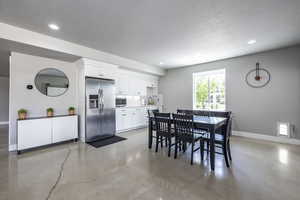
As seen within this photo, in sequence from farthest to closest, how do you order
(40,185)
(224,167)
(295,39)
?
(295,39) → (224,167) → (40,185)

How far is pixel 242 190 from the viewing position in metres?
1.81

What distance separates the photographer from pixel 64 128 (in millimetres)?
3695

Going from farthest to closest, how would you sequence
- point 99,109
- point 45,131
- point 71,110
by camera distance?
point 99,109 → point 71,110 → point 45,131

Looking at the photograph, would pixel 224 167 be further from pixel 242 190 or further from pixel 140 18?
pixel 140 18

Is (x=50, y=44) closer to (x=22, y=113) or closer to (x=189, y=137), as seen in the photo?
(x=22, y=113)

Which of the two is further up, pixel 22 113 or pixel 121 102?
pixel 121 102

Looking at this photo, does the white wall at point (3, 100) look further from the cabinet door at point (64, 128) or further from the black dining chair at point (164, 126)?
the black dining chair at point (164, 126)

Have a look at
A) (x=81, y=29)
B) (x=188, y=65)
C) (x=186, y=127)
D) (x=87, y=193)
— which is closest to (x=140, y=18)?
(x=81, y=29)

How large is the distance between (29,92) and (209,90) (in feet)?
19.5

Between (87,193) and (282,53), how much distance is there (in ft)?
19.0

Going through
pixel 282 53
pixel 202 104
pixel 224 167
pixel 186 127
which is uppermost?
pixel 282 53

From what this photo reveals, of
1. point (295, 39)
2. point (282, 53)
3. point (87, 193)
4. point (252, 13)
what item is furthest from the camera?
point (282, 53)

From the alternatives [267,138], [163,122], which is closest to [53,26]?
[163,122]

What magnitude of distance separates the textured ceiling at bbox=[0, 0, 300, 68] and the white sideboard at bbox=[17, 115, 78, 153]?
213 centimetres
